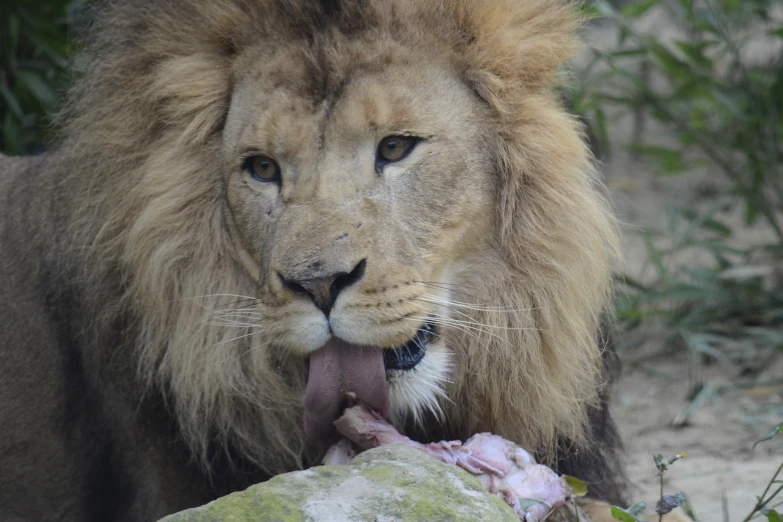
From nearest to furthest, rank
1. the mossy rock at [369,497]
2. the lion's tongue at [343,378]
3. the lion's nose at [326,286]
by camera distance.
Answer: the mossy rock at [369,497]
the lion's nose at [326,286]
the lion's tongue at [343,378]

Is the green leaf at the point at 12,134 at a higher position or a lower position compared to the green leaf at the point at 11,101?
lower

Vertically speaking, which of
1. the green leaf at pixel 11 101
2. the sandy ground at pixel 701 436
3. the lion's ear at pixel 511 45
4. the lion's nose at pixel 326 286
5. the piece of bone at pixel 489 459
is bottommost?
the sandy ground at pixel 701 436

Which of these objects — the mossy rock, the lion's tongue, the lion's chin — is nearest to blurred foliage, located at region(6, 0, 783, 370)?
the lion's chin

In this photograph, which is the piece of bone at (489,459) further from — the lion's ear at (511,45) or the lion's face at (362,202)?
the lion's ear at (511,45)

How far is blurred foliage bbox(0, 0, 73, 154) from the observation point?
485 cm

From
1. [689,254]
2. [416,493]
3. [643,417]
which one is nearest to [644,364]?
[643,417]

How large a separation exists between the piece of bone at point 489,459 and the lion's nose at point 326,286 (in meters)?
0.28

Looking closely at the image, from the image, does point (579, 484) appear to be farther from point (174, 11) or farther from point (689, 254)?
point (689, 254)

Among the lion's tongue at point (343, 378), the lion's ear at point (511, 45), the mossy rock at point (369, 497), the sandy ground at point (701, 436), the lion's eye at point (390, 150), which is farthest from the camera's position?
the sandy ground at point (701, 436)

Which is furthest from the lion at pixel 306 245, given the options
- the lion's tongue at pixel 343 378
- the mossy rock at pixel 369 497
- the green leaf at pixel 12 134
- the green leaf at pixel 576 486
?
the green leaf at pixel 12 134

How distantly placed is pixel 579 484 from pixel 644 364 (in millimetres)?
2580

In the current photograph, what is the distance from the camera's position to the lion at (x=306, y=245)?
250 centimetres

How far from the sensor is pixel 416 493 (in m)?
2.01

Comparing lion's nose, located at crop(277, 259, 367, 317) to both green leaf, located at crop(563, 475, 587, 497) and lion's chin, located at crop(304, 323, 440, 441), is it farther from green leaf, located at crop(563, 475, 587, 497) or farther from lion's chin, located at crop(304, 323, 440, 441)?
green leaf, located at crop(563, 475, 587, 497)
